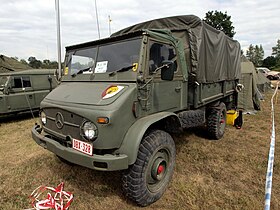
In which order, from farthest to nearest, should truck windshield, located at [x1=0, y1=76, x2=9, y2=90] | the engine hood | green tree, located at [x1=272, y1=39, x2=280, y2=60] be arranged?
1. green tree, located at [x1=272, y1=39, x2=280, y2=60]
2. truck windshield, located at [x1=0, y1=76, x2=9, y2=90]
3. the engine hood

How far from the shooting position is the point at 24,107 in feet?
26.0

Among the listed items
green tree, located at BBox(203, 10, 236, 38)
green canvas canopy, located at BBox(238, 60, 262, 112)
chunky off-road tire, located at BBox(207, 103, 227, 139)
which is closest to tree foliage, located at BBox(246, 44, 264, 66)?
green tree, located at BBox(203, 10, 236, 38)

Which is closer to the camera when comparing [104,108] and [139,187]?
[104,108]

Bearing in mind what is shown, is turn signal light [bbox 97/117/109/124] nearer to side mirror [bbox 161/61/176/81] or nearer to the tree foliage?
side mirror [bbox 161/61/176/81]

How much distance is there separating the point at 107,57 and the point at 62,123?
3.63ft

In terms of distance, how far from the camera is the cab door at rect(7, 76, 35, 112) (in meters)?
7.53

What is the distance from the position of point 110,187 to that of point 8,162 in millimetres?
2393

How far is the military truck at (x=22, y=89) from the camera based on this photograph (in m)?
7.39

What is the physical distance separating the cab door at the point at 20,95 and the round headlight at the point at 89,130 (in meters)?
6.38

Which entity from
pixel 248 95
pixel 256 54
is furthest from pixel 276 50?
pixel 248 95

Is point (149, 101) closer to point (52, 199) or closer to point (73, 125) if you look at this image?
point (73, 125)

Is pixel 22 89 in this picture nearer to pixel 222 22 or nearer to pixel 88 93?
pixel 88 93

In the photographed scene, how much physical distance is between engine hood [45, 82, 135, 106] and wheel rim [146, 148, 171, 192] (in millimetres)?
968

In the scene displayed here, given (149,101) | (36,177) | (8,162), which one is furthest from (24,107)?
(149,101)
